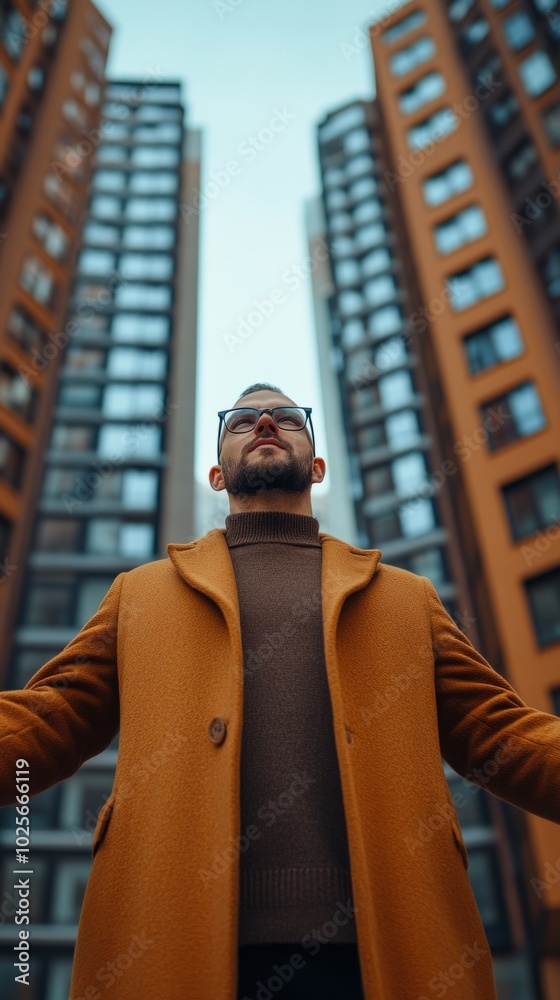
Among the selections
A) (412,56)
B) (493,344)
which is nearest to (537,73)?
(412,56)

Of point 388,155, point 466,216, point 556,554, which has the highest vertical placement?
point 388,155

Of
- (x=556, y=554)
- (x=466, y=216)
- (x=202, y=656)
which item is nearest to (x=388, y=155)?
(x=466, y=216)

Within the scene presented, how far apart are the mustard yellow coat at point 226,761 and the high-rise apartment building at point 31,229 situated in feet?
80.2

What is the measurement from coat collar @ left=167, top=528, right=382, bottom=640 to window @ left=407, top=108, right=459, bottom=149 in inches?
1236

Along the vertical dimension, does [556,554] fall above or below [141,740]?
above

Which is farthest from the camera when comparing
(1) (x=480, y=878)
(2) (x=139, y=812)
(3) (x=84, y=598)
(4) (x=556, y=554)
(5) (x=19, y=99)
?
(3) (x=84, y=598)

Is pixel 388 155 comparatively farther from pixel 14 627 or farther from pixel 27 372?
pixel 14 627

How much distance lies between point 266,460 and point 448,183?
1142 inches

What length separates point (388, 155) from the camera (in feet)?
131

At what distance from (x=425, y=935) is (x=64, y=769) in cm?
123

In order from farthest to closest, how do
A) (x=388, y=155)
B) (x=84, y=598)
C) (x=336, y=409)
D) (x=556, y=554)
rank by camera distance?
1. (x=336, y=409)
2. (x=388, y=155)
3. (x=84, y=598)
4. (x=556, y=554)

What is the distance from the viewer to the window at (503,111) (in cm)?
2734

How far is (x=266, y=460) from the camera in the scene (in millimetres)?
3139

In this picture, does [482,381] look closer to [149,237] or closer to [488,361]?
[488,361]
